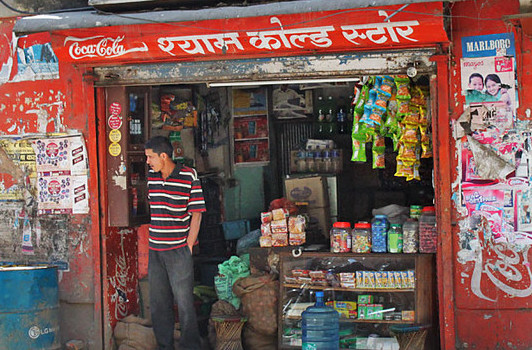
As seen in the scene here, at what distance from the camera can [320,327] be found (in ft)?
21.7

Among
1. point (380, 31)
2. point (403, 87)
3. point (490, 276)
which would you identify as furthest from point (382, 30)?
point (490, 276)

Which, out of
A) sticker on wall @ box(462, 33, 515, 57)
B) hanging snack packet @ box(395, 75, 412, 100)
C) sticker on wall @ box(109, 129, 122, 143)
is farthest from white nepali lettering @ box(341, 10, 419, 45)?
sticker on wall @ box(109, 129, 122, 143)

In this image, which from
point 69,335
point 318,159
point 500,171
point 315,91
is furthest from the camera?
point 315,91

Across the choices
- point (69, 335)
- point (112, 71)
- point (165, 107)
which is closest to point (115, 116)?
point (112, 71)

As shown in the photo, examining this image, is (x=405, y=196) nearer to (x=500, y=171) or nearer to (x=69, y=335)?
(x=500, y=171)

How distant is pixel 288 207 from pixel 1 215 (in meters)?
3.32

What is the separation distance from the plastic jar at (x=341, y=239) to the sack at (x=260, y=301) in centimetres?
78

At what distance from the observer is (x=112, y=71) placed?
7.41 meters

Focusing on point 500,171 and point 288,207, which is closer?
point 500,171

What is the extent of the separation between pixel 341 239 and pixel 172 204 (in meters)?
1.80

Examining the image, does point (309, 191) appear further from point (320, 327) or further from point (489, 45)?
point (489, 45)

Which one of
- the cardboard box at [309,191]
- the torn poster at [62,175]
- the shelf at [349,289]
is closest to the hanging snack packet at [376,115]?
the cardboard box at [309,191]

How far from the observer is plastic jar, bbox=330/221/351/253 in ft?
23.6

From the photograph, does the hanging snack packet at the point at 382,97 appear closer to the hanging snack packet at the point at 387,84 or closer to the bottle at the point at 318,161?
the hanging snack packet at the point at 387,84
